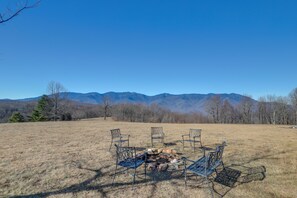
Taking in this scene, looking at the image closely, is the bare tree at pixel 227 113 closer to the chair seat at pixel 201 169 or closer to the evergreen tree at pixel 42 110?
the evergreen tree at pixel 42 110

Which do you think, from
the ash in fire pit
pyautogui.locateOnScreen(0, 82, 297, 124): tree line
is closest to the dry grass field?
the ash in fire pit

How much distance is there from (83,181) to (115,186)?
767 mm

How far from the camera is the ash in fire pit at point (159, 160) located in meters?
5.40

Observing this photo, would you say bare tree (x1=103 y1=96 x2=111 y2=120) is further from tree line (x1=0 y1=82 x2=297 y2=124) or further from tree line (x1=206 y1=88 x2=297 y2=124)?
tree line (x1=206 y1=88 x2=297 y2=124)

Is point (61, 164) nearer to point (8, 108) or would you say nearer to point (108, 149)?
point (108, 149)

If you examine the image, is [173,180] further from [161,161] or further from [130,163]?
[161,161]

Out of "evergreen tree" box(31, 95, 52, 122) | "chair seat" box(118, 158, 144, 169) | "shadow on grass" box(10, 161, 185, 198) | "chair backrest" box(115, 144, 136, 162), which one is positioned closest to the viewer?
"shadow on grass" box(10, 161, 185, 198)

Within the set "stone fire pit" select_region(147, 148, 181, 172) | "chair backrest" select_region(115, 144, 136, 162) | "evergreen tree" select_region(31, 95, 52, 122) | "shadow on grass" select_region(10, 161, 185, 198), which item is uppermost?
"evergreen tree" select_region(31, 95, 52, 122)

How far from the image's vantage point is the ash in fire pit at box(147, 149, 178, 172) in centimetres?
540

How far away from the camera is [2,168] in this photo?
561 centimetres

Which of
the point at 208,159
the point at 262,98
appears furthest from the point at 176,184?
the point at 262,98

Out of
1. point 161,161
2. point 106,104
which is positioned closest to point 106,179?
point 161,161

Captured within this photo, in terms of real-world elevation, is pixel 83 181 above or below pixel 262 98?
below

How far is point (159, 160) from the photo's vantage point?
5.92 meters
